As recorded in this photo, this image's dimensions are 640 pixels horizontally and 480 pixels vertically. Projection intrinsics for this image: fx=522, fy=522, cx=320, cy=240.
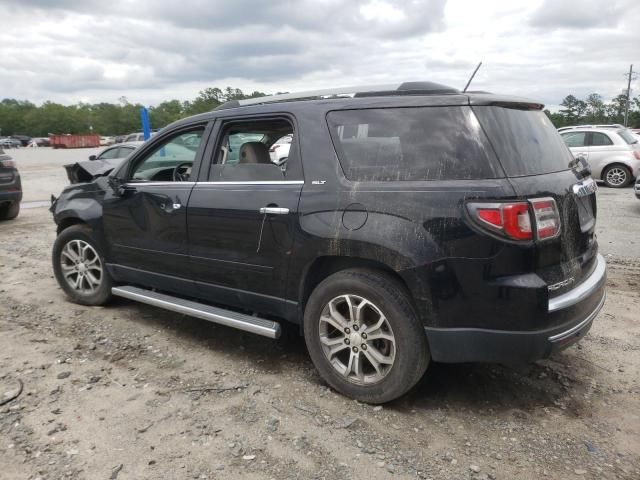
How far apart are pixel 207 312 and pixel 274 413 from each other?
1018 mm

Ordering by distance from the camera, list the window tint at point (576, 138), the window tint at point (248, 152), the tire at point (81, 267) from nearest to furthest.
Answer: the window tint at point (248, 152) < the tire at point (81, 267) < the window tint at point (576, 138)

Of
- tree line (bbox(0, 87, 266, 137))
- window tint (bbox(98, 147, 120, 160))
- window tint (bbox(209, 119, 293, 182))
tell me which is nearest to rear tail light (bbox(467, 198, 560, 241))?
window tint (bbox(209, 119, 293, 182))

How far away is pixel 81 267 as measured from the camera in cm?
486

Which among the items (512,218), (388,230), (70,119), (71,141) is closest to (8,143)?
(71,141)

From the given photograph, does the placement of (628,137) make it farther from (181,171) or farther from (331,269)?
(331,269)

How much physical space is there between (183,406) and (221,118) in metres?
2.03

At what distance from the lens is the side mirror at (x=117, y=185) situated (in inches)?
172

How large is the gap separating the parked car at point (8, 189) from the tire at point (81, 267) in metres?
5.79

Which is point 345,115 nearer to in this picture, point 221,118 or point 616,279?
point 221,118

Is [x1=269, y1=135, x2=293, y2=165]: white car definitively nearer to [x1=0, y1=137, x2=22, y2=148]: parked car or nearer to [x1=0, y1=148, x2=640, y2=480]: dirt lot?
[x1=0, y1=148, x2=640, y2=480]: dirt lot

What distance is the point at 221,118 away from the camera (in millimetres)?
3850

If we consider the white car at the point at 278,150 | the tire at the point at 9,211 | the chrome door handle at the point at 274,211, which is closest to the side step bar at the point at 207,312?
the chrome door handle at the point at 274,211

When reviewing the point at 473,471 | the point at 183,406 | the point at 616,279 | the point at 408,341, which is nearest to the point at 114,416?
the point at 183,406

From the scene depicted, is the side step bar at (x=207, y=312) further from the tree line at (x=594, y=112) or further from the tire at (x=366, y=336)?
the tree line at (x=594, y=112)
